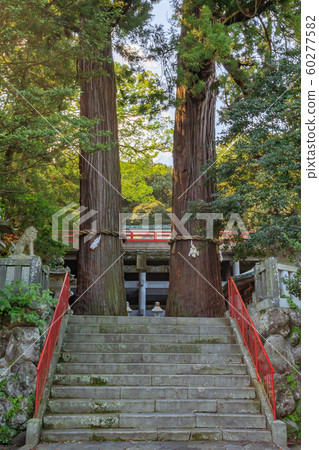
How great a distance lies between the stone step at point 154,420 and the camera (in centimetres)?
514

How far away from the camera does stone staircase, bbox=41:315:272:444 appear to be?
5.11 m

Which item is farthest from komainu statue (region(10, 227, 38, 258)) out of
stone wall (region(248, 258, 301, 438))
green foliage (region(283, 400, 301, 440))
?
green foliage (region(283, 400, 301, 440))

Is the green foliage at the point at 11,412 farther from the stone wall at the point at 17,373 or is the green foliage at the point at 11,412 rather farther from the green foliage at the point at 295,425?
the green foliage at the point at 295,425

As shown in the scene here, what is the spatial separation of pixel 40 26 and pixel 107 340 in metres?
5.08

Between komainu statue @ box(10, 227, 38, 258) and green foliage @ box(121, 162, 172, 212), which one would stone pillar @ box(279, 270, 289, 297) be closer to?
komainu statue @ box(10, 227, 38, 258)

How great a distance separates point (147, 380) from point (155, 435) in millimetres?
944

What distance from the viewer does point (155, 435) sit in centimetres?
500

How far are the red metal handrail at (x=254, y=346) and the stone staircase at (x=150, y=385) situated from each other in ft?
0.66

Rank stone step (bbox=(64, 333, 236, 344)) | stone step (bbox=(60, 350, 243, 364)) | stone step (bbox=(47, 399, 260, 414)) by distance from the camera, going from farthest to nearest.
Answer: stone step (bbox=(64, 333, 236, 344))
stone step (bbox=(60, 350, 243, 364))
stone step (bbox=(47, 399, 260, 414))

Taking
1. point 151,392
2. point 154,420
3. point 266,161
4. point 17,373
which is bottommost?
point 154,420

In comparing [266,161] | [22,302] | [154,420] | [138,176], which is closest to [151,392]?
[154,420]

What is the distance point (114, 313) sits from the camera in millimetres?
8969

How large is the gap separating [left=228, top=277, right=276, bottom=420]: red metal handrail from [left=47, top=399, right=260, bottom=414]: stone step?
324 mm

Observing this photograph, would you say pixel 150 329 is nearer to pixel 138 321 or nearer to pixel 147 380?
pixel 138 321
